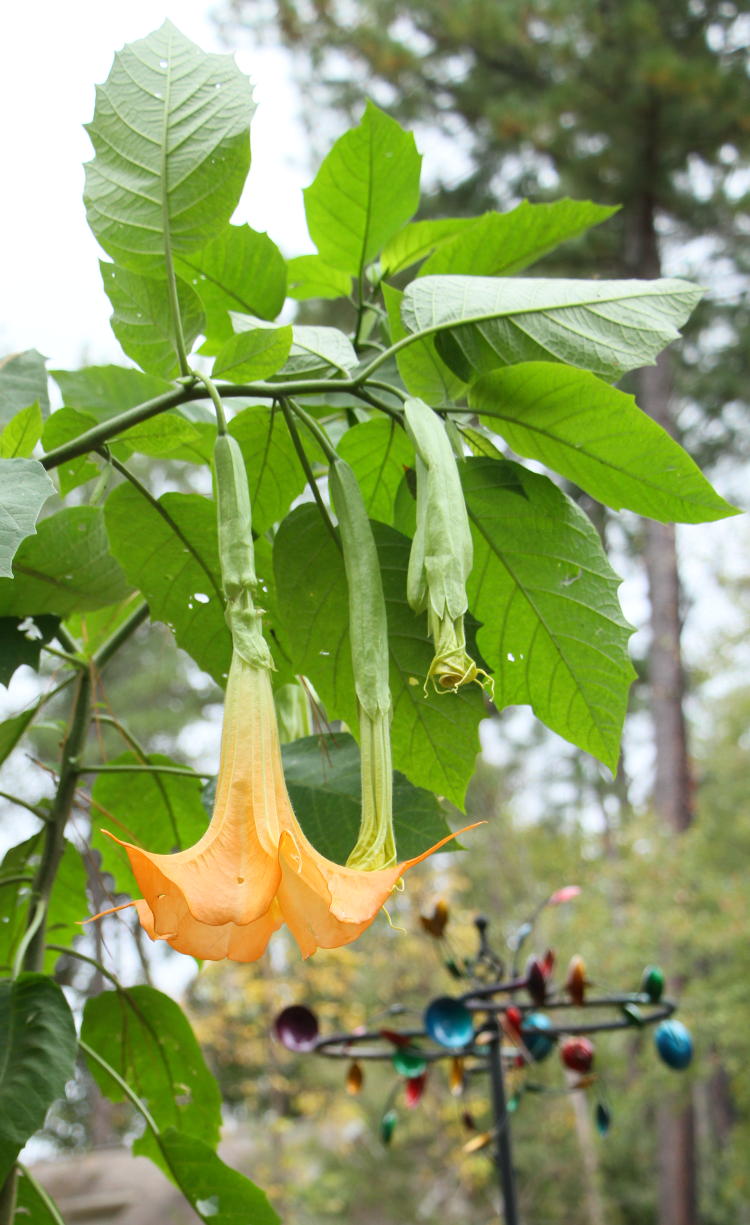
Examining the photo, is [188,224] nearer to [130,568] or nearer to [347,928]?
[130,568]

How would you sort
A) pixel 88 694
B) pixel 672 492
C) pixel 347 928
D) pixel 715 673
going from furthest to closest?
pixel 715 673, pixel 88 694, pixel 672 492, pixel 347 928

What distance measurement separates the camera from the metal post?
891mm

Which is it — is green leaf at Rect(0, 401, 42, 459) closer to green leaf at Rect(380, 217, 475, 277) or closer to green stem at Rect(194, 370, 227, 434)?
green stem at Rect(194, 370, 227, 434)

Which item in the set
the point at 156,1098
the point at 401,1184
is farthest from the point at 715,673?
the point at 156,1098

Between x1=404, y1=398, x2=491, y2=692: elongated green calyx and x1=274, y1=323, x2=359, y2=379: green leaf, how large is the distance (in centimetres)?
9

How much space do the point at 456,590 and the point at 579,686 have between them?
13 centimetres

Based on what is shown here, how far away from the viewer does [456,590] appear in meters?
0.27

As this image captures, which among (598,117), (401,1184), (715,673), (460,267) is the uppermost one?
(598,117)

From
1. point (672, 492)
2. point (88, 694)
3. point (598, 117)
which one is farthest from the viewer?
point (598, 117)

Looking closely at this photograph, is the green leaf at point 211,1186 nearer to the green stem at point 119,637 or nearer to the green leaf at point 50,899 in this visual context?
the green leaf at point 50,899

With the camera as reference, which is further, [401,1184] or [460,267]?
[401,1184]

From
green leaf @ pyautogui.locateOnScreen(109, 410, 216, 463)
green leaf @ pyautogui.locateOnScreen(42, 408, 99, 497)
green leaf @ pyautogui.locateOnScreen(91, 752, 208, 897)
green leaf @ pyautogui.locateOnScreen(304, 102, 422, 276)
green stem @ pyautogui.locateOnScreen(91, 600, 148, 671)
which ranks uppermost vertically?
green leaf @ pyautogui.locateOnScreen(304, 102, 422, 276)

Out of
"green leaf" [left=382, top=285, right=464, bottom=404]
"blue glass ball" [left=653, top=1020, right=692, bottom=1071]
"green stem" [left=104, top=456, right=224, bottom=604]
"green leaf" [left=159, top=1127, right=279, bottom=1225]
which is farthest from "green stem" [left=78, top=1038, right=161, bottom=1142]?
"blue glass ball" [left=653, top=1020, right=692, bottom=1071]

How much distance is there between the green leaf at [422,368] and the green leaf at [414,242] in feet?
0.49
